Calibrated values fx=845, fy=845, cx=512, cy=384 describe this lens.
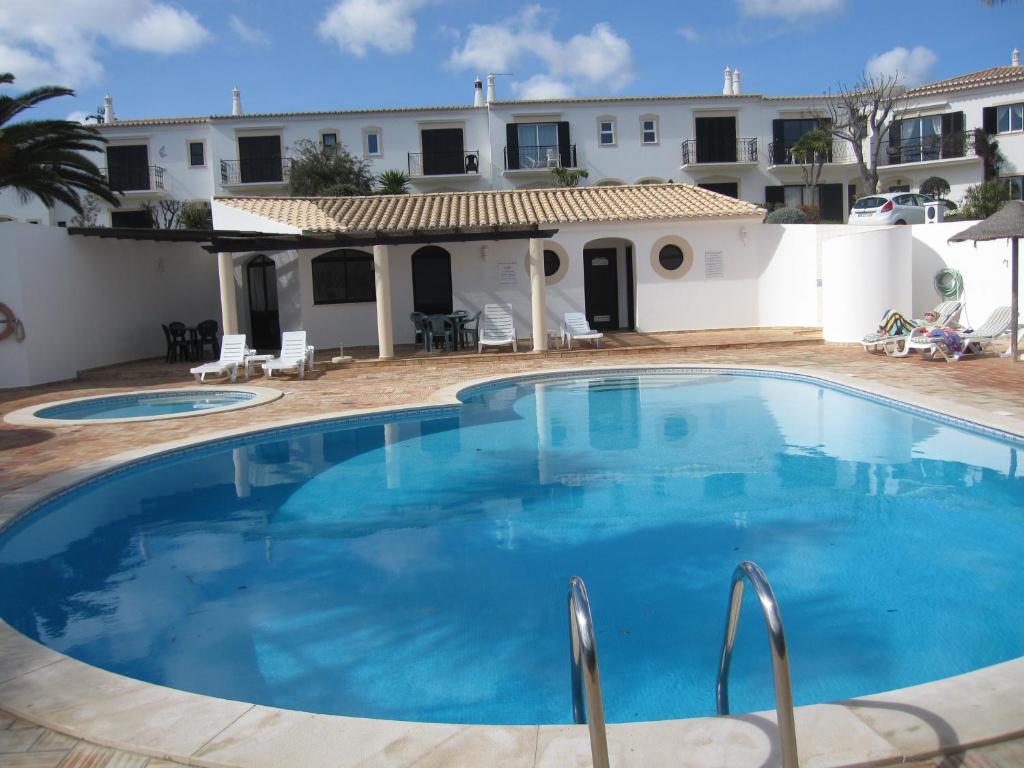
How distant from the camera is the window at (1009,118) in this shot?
34.8 m

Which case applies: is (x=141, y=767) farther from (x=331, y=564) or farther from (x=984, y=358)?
(x=984, y=358)

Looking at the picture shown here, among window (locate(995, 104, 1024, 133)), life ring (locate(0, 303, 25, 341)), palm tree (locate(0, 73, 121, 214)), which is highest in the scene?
window (locate(995, 104, 1024, 133))

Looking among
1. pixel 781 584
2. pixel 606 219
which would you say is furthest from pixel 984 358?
pixel 781 584

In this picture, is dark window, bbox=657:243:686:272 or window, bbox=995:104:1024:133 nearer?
dark window, bbox=657:243:686:272

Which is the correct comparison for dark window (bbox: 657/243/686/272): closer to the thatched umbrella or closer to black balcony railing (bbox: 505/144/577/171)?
the thatched umbrella

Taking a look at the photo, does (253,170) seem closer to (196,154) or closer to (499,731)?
(196,154)

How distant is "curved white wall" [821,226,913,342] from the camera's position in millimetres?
17172

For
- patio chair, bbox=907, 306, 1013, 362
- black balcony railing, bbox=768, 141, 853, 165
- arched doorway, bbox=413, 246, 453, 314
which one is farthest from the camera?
black balcony railing, bbox=768, 141, 853, 165

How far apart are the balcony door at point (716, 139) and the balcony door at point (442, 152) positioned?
10.3 metres

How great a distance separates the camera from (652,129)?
36.5 m

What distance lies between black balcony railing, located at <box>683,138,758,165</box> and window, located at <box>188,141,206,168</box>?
20967 millimetres

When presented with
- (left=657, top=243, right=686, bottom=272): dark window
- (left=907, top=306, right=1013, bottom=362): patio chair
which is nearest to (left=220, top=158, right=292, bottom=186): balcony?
(left=657, top=243, right=686, bottom=272): dark window

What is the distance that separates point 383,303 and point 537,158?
2001 centimetres

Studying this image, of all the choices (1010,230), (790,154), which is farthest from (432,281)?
(790,154)
